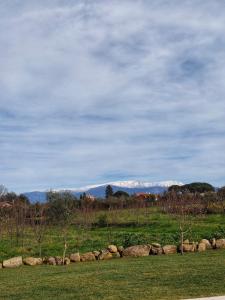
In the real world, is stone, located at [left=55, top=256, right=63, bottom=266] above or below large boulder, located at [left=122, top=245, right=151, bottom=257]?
below

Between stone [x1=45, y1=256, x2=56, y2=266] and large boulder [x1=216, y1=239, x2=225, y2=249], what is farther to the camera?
large boulder [x1=216, y1=239, x2=225, y2=249]

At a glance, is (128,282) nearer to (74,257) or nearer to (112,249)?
(74,257)

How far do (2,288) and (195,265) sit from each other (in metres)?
5.13

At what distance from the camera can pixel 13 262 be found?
691 inches

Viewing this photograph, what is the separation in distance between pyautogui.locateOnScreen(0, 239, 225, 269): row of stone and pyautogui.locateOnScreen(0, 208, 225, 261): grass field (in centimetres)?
171

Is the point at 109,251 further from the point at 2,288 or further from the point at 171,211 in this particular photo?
the point at 171,211

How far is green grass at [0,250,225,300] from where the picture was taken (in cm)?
977

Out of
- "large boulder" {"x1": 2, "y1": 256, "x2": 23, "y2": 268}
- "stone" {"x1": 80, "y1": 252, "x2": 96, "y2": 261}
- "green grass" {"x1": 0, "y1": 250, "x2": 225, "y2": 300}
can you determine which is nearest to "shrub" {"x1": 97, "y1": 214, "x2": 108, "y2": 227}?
"stone" {"x1": 80, "y1": 252, "x2": 96, "y2": 261}

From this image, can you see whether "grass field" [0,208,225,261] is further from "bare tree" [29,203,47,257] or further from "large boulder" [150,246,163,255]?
"large boulder" [150,246,163,255]

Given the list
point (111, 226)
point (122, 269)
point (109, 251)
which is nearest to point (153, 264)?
point (122, 269)

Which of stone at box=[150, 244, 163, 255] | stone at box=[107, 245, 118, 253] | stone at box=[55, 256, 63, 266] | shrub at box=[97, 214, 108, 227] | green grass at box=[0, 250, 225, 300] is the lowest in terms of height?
green grass at box=[0, 250, 225, 300]

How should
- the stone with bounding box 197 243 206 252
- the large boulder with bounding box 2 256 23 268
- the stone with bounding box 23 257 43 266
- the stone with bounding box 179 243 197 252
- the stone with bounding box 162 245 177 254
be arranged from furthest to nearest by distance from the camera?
1. the stone with bounding box 197 243 206 252
2. the stone with bounding box 179 243 197 252
3. the stone with bounding box 162 245 177 254
4. the stone with bounding box 23 257 43 266
5. the large boulder with bounding box 2 256 23 268

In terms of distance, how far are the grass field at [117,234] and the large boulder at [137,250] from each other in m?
1.76

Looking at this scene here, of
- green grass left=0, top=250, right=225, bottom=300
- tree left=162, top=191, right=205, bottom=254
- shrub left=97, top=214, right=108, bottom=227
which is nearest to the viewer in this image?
green grass left=0, top=250, right=225, bottom=300
